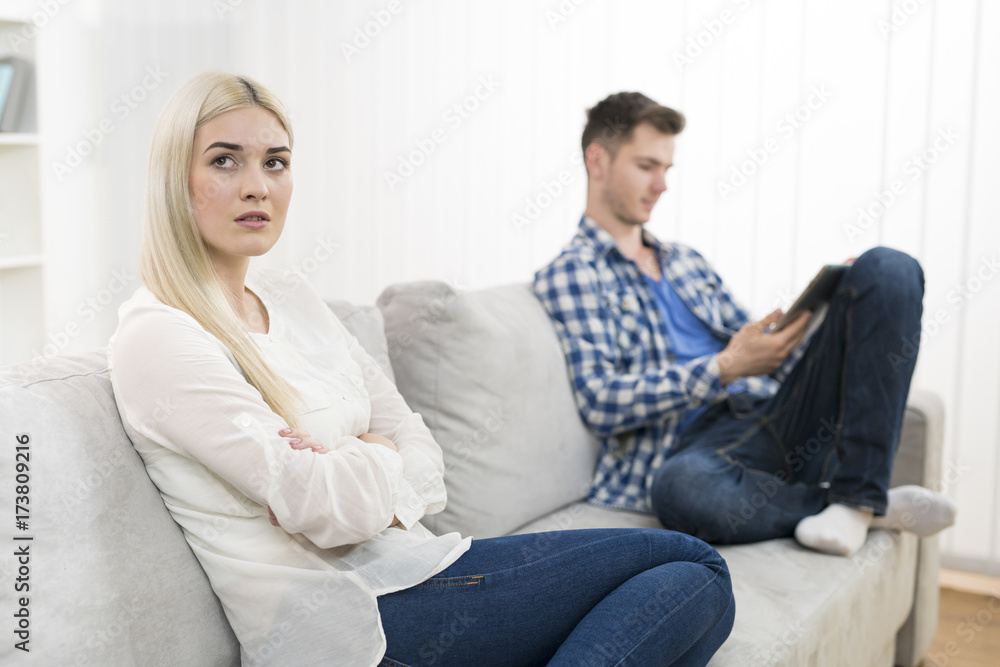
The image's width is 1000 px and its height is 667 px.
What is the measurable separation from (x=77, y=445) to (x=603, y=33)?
243cm

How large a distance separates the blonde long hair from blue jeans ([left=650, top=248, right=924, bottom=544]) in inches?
36.2

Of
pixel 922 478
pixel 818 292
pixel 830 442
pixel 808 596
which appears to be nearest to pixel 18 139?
pixel 818 292

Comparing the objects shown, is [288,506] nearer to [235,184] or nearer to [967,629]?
[235,184]

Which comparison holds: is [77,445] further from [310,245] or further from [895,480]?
[310,245]

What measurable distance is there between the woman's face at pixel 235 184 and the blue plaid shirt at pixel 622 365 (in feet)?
2.90

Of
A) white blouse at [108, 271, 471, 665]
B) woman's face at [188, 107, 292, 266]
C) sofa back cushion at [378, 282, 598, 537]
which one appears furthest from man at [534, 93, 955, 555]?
woman's face at [188, 107, 292, 266]

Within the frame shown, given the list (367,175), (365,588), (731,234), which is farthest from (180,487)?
(367,175)

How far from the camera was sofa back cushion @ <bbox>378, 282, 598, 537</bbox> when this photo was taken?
1.65m

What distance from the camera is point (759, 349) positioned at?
1.86 meters

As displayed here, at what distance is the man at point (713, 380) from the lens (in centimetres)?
170

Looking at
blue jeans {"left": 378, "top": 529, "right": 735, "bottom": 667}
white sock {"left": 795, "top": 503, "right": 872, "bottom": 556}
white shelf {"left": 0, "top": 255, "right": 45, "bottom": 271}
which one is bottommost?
white sock {"left": 795, "top": 503, "right": 872, "bottom": 556}

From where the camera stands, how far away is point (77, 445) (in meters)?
1.01

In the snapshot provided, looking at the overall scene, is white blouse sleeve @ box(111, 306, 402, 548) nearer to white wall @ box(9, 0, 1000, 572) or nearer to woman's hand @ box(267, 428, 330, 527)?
woman's hand @ box(267, 428, 330, 527)

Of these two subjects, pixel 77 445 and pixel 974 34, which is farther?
pixel 974 34
